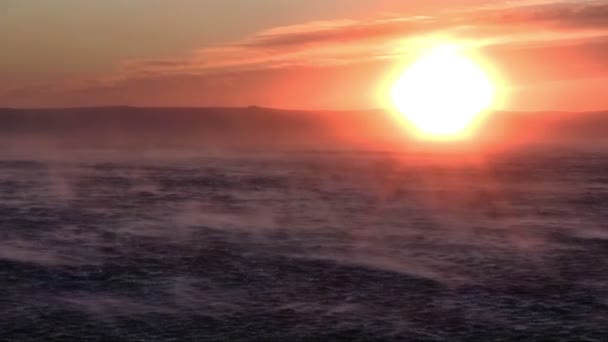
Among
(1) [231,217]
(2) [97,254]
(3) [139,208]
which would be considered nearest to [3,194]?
(3) [139,208]

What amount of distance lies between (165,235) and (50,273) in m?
3.07

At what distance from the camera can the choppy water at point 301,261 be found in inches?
394

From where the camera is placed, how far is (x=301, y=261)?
1303 centimetres

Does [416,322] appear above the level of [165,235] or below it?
below

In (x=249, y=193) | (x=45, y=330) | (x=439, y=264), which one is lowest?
(x=45, y=330)

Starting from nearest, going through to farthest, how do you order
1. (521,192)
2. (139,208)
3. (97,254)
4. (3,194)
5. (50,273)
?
(50,273) → (97,254) → (139,208) → (3,194) → (521,192)

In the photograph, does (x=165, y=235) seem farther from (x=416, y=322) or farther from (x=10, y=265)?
(x=416, y=322)

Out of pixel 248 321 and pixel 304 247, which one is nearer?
pixel 248 321

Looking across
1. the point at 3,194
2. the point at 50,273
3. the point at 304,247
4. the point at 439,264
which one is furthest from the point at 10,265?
the point at 3,194

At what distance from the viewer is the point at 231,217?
17.3 metres

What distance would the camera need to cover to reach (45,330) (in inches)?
384

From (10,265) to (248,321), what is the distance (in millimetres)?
3882

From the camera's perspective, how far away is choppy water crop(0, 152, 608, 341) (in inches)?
394

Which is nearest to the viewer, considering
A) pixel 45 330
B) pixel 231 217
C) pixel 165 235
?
pixel 45 330
